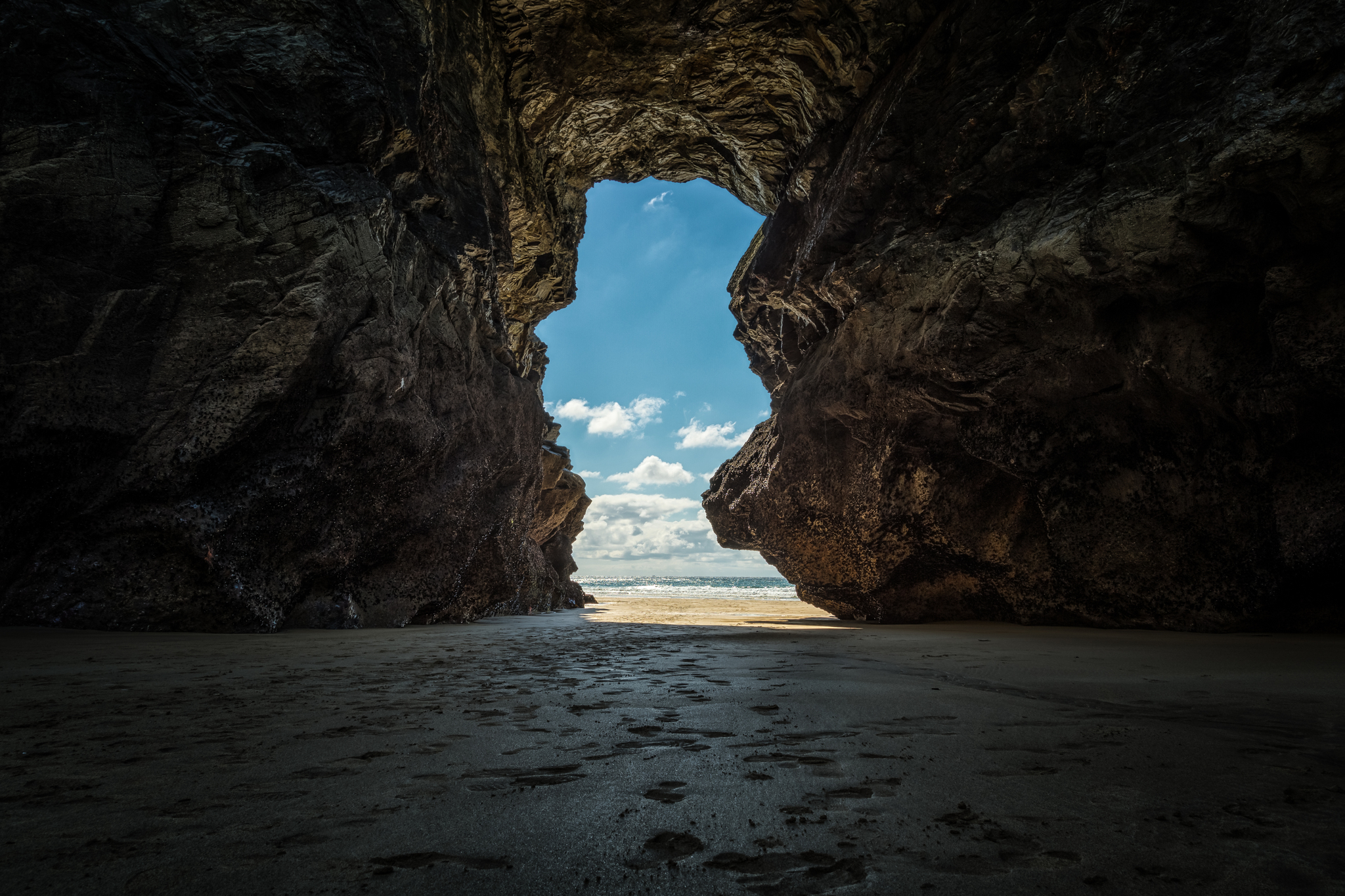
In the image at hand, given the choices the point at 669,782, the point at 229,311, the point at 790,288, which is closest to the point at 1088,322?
the point at 790,288

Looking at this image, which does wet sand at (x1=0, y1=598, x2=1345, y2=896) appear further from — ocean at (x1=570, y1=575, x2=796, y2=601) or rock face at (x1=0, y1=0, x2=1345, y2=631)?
ocean at (x1=570, y1=575, x2=796, y2=601)

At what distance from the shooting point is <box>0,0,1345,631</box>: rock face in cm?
557

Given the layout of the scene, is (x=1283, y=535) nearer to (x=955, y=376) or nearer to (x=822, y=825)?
(x=955, y=376)

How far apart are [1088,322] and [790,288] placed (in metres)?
5.14

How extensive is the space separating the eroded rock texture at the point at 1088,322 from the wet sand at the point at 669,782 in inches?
127

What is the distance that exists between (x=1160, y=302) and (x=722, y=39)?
7.31 meters

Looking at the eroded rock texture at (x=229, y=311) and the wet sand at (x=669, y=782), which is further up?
the eroded rock texture at (x=229, y=311)

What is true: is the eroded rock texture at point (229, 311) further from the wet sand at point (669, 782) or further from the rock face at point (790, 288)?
the wet sand at point (669, 782)

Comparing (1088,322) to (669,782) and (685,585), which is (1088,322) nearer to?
(669,782)

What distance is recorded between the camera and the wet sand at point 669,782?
1.28 metres

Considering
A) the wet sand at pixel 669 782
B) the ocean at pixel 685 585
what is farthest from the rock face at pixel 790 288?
the ocean at pixel 685 585

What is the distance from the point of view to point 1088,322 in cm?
679

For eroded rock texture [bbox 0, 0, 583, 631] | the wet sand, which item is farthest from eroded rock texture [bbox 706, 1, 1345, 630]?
eroded rock texture [bbox 0, 0, 583, 631]

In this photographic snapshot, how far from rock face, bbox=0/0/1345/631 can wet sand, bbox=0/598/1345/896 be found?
9.53ft
